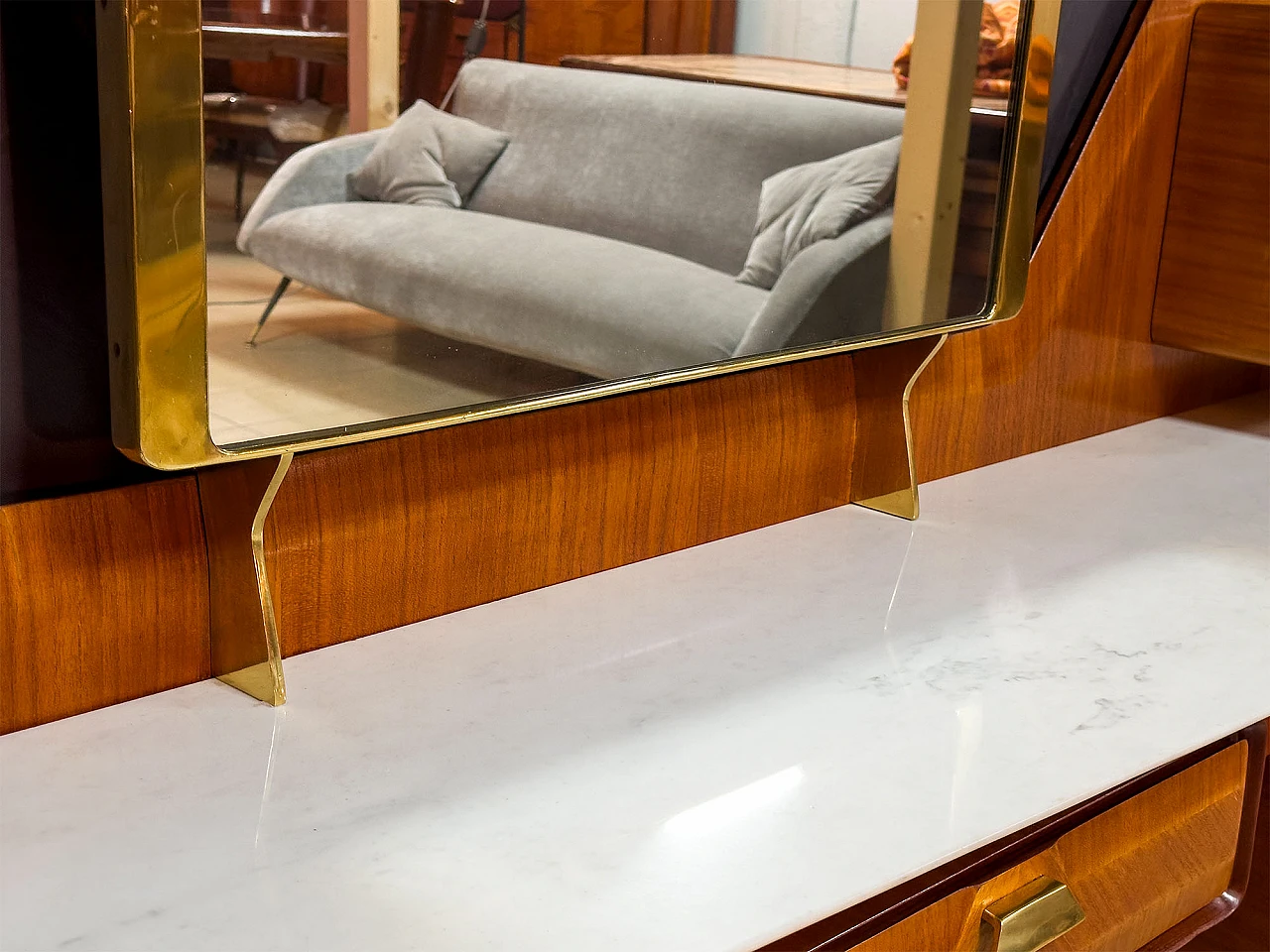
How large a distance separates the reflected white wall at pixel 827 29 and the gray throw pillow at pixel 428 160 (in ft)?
0.78

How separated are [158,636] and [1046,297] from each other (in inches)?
40.0

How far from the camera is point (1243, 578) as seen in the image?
122 cm

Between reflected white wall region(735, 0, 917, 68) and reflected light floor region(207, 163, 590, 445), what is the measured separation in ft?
0.99

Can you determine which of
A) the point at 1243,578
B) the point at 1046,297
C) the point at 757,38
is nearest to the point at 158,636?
the point at 757,38

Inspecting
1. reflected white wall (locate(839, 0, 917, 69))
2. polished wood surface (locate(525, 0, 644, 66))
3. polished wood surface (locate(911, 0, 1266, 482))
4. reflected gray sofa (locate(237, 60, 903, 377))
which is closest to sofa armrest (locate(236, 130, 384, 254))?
reflected gray sofa (locate(237, 60, 903, 377))

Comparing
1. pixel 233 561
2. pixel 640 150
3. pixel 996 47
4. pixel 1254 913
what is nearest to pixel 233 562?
pixel 233 561

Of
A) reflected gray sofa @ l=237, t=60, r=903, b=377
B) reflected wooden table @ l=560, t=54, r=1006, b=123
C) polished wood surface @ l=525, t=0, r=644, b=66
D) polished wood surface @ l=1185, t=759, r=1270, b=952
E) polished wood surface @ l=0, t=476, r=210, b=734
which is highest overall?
polished wood surface @ l=525, t=0, r=644, b=66

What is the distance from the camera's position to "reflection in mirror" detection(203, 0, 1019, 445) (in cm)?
79

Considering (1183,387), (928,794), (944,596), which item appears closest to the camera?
(928,794)

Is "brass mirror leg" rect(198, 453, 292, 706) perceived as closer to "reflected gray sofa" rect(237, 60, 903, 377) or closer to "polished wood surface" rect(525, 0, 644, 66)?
"reflected gray sofa" rect(237, 60, 903, 377)

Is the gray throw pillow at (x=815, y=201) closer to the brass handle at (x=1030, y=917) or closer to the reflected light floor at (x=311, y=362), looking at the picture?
the reflected light floor at (x=311, y=362)

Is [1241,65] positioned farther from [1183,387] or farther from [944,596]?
[944,596]

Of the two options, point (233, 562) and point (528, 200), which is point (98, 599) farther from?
point (528, 200)

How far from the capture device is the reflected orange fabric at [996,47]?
1.17 meters
